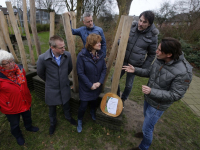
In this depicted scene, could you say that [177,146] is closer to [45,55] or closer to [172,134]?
[172,134]

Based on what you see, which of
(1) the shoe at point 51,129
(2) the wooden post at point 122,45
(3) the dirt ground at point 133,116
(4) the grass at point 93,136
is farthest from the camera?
(3) the dirt ground at point 133,116

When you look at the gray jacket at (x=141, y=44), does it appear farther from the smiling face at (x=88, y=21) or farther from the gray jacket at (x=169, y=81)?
the smiling face at (x=88, y=21)

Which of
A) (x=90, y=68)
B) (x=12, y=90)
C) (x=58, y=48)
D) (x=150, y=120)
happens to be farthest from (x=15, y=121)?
(x=150, y=120)

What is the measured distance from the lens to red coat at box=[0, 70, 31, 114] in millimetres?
1521

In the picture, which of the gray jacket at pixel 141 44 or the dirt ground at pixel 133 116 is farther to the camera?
the dirt ground at pixel 133 116

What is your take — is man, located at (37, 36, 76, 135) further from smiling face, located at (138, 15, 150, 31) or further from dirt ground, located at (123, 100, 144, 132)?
dirt ground, located at (123, 100, 144, 132)

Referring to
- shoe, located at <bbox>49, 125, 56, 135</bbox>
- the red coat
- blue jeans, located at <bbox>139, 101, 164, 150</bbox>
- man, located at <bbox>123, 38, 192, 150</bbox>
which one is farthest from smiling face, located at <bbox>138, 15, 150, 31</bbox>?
shoe, located at <bbox>49, 125, 56, 135</bbox>

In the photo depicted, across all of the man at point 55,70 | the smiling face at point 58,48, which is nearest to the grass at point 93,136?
the man at point 55,70

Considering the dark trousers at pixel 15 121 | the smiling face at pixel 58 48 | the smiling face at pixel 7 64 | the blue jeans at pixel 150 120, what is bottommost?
the dark trousers at pixel 15 121

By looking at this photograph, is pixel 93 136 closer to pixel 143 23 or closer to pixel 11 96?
pixel 11 96

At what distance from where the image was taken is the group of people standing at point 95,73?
1308mm

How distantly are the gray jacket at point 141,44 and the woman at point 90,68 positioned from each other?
581mm

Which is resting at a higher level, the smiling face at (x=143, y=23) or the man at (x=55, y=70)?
the smiling face at (x=143, y=23)

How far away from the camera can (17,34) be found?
274cm
